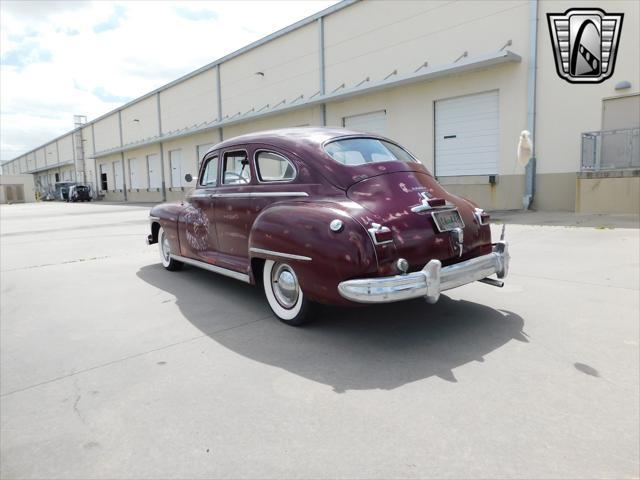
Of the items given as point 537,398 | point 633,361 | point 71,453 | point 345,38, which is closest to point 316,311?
point 537,398

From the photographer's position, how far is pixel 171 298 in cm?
515

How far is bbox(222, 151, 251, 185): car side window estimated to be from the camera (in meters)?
4.78

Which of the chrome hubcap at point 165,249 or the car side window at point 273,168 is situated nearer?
the car side window at point 273,168

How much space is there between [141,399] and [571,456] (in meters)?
2.41

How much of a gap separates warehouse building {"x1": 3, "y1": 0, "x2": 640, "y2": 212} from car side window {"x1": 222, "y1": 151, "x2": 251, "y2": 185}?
10711 millimetres

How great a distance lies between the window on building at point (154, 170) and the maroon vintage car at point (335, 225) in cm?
3331

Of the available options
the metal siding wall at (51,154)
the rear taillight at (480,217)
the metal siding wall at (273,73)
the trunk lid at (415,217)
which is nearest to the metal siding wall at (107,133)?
the metal siding wall at (51,154)

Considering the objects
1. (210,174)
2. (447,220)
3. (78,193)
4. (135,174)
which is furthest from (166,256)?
(78,193)

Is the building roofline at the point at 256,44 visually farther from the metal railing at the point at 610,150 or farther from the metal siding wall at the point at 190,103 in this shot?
the metal railing at the point at 610,150

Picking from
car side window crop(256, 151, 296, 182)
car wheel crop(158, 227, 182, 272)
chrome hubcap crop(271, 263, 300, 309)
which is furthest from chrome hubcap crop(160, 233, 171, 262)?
chrome hubcap crop(271, 263, 300, 309)

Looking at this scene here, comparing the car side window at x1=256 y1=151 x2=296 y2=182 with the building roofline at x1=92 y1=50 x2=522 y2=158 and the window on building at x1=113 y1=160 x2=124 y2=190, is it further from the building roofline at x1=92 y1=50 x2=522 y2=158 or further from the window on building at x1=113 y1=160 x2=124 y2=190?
the window on building at x1=113 y1=160 x2=124 y2=190

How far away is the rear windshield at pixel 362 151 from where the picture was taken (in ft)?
13.7

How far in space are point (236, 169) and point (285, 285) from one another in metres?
1.60

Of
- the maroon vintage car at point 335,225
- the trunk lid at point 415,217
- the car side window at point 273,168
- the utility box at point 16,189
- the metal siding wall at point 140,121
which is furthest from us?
the utility box at point 16,189
